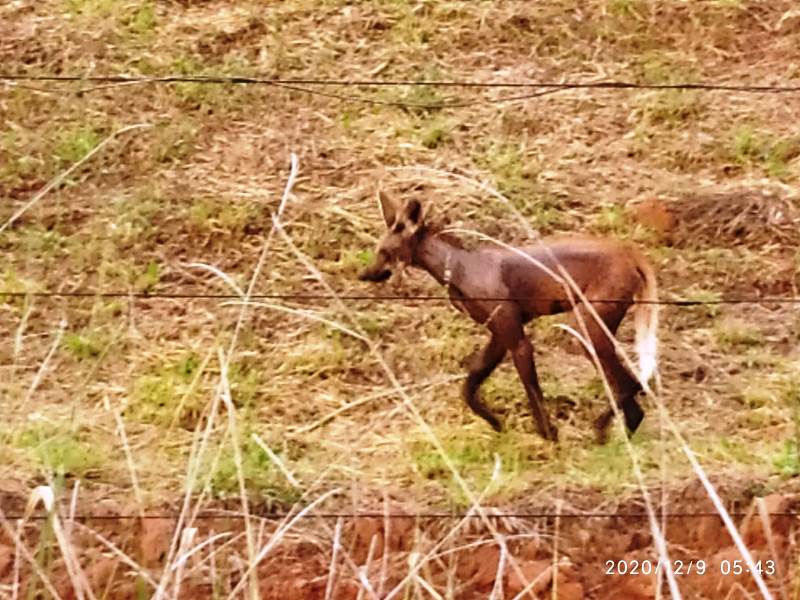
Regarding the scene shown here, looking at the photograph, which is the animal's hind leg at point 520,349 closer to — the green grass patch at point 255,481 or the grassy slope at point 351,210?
the grassy slope at point 351,210

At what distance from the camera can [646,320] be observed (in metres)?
2.90

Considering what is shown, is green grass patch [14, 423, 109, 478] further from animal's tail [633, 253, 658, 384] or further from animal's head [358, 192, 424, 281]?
animal's tail [633, 253, 658, 384]

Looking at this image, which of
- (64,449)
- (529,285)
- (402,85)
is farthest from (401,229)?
(402,85)

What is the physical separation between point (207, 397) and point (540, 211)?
51.6 inches

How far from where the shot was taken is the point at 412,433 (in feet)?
10.1

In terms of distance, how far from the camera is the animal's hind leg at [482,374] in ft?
9.55

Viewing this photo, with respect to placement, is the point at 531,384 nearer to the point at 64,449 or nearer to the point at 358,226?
the point at 64,449

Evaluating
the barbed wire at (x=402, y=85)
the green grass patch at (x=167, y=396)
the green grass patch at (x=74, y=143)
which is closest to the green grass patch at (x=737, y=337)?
the barbed wire at (x=402, y=85)

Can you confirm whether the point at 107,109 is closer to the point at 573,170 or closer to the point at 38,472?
the point at 573,170

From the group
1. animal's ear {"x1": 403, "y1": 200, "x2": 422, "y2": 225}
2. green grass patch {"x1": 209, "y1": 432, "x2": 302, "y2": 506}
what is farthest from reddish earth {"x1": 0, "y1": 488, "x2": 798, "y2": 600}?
animal's ear {"x1": 403, "y1": 200, "x2": 422, "y2": 225}

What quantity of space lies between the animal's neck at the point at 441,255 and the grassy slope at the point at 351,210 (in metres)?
0.41

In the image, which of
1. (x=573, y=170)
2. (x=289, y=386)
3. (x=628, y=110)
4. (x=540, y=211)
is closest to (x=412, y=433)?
(x=289, y=386)

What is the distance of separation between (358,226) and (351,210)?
0.09 metres

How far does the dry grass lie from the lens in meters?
2.92
